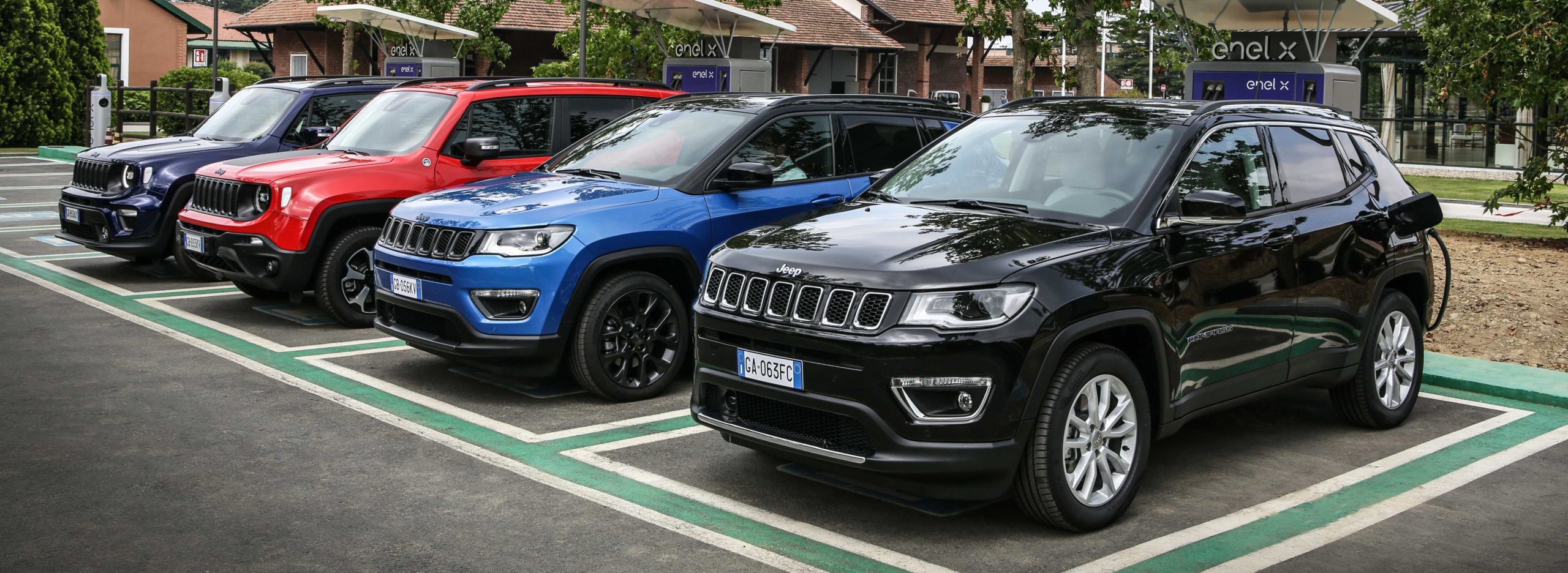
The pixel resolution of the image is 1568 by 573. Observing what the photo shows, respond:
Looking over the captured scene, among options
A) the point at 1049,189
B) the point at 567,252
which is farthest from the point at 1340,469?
the point at 567,252

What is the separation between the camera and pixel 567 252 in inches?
285

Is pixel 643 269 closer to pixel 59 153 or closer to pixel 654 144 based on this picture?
pixel 654 144

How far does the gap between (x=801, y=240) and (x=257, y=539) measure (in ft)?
7.93

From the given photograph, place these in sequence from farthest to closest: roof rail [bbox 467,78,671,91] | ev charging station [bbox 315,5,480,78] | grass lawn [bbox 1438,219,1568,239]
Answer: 1. ev charging station [bbox 315,5,480,78]
2. grass lawn [bbox 1438,219,1568,239]
3. roof rail [bbox 467,78,671,91]

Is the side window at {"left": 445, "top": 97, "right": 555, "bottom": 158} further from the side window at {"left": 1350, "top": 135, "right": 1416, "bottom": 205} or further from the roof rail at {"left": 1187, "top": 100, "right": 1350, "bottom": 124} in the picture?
the side window at {"left": 1350, "top": 135, "right": 1416, "bottom": 205}

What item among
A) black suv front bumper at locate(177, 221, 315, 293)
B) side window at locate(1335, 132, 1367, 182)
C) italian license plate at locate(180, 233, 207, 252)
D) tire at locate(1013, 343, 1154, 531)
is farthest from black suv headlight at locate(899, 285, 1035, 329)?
italian license plate at locate(180, 233, 207, 252)

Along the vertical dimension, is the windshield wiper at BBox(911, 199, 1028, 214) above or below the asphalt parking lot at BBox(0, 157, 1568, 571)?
above

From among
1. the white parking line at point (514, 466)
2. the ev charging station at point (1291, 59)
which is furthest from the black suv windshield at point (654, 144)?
the ev charging station at point (1291, 59)

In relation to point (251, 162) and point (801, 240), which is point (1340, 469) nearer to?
point (801, 240)

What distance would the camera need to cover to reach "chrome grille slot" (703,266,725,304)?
5.82 m

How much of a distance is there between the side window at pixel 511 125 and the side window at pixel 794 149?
2.59 meters

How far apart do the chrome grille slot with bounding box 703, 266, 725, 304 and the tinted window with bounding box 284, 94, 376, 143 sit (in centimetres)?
716

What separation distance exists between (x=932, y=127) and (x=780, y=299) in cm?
400

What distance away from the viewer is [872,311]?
203 inches
